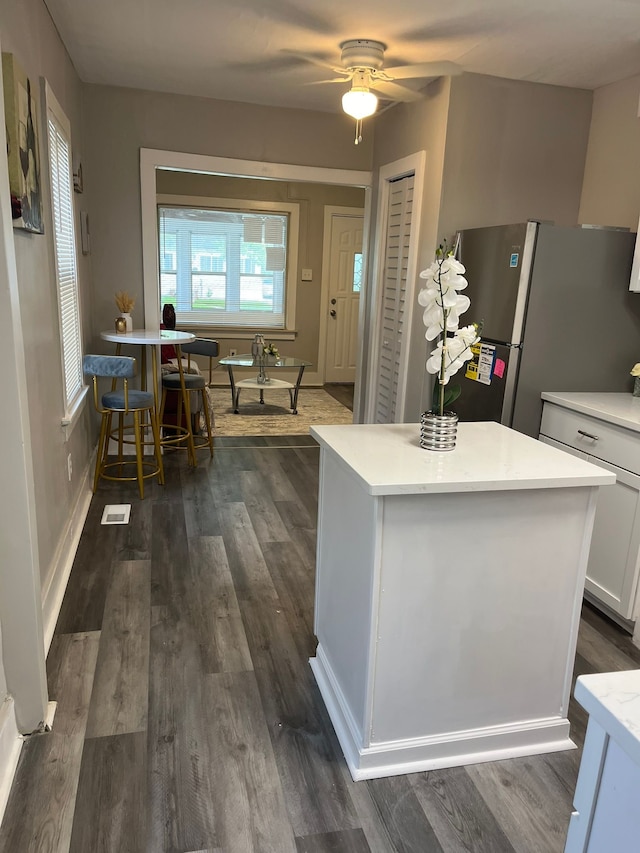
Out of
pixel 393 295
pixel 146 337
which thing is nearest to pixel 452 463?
pixel 146 337

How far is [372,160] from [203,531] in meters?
3.00

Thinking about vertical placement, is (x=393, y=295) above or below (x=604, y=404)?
above

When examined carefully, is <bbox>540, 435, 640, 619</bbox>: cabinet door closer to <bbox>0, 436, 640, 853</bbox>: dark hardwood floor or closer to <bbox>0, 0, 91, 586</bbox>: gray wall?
<bbox>0, 436, 640, 853</bbox>: dark hardwood floor

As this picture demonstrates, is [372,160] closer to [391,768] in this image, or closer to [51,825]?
[391,768]

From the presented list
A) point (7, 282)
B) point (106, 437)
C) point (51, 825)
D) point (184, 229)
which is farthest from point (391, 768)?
point (184, 229)

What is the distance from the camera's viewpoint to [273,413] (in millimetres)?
6207

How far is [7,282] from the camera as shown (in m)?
1.59

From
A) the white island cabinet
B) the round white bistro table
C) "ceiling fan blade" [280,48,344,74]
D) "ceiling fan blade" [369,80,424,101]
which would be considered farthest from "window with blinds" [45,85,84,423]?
the white island cabinet

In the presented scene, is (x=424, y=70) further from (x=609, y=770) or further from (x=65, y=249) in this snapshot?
(x=609, y=770)

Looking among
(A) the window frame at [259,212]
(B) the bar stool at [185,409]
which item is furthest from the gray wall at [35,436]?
(A) the window frame at [259,212]

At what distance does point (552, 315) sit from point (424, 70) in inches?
54.3

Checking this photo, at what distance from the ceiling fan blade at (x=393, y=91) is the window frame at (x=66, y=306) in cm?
159

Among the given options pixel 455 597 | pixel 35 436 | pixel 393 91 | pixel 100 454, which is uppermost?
pixel 393 91

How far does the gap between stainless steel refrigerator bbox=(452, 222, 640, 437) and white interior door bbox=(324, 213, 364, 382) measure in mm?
4571
